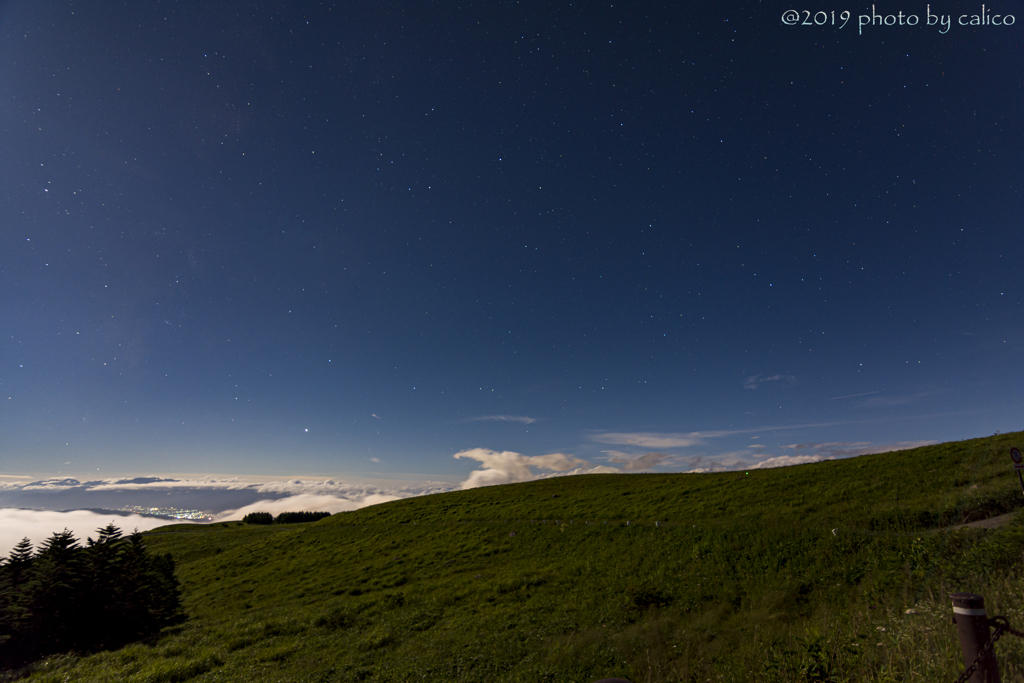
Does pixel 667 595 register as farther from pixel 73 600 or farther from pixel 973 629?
pixel 73 600

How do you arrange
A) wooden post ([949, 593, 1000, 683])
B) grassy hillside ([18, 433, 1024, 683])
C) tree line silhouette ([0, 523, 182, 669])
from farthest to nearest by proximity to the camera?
1. tree line silhouette ([0, 523, 182, 669])
2. grassy hillside ([18, 433, 1024, 683])
3. wooden post ([949, 593, 1000, 683])

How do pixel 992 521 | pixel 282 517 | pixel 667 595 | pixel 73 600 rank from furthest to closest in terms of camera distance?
pixel 282 517, pixel 73 600, pixel 992 521, pixel 667 595

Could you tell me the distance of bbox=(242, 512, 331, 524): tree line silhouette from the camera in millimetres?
103188

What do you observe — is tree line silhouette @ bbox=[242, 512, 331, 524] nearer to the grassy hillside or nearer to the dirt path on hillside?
the grassy hillside

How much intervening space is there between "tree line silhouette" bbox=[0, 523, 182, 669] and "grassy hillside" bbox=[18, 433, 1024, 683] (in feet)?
13.4

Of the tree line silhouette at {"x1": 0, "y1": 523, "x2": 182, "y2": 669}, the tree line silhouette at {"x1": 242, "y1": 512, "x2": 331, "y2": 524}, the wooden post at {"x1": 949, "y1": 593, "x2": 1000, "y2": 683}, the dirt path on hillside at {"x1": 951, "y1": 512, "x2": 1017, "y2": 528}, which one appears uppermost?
the wooden post at {"x1": 949, "y1": 593, "x2": 1000, "y2": 683}

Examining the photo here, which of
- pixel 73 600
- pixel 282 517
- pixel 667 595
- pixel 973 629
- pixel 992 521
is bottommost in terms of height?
pixel 282 517

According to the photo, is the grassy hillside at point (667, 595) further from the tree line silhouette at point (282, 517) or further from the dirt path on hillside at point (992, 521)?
the tree line silhouette at point (282, 517)

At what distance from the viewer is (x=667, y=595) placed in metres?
16.9

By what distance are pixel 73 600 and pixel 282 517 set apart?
292 feet

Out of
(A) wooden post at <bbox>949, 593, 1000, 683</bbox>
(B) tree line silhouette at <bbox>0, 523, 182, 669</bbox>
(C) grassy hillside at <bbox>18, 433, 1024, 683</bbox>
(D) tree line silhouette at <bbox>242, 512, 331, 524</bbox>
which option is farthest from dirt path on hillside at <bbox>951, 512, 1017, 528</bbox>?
(D) tree line silhouette at <bbox>242, 512, 331, 524</bbox>

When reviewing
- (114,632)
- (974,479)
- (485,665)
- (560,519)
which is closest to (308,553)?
(114,632)

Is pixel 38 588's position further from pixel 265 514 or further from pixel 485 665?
pixel 265 514

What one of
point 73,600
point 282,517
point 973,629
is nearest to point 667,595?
point 973,629
